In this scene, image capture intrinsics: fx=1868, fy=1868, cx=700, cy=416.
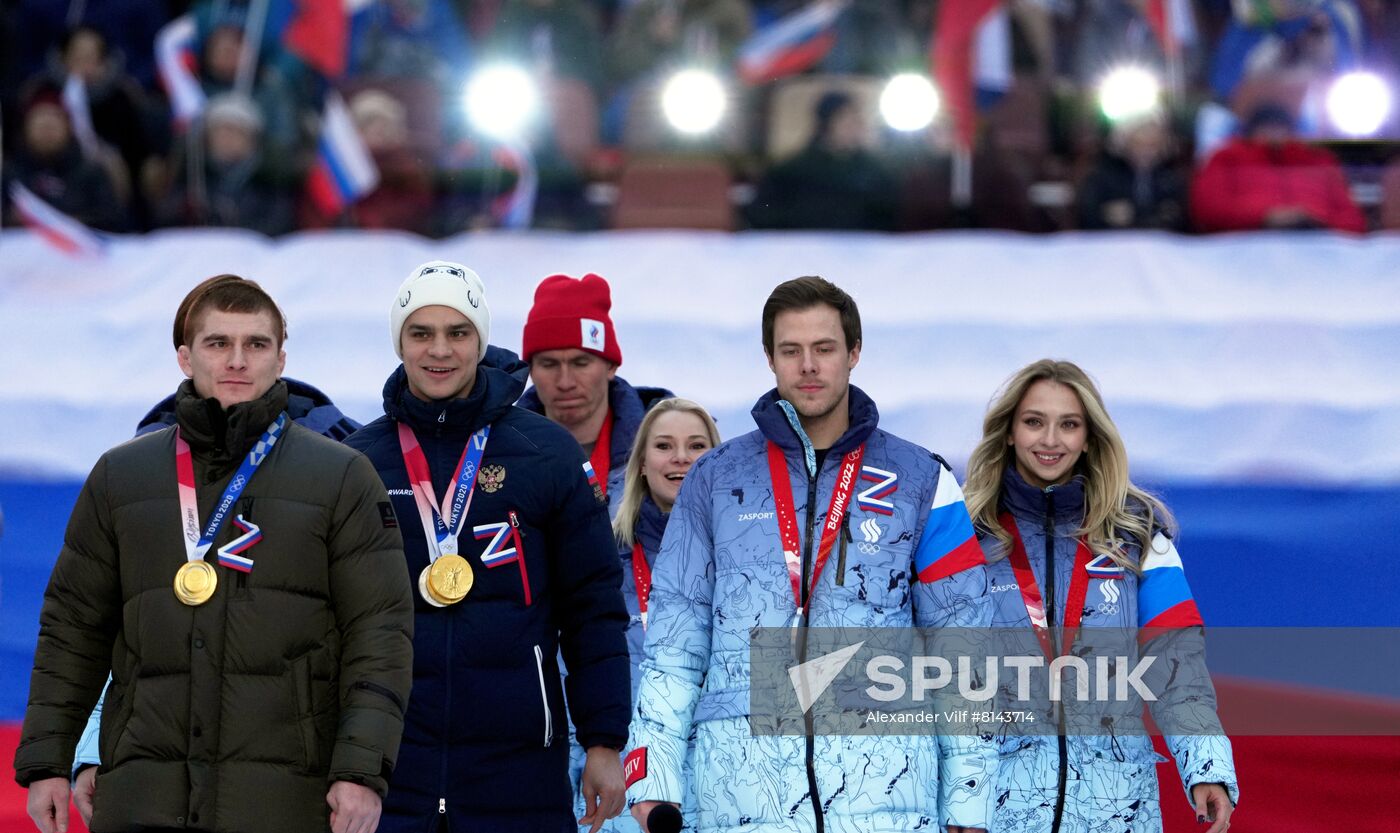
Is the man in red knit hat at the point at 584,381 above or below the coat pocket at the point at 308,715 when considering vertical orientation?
above

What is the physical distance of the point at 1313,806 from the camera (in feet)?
17.6

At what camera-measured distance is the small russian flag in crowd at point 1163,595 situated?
13.6 feet

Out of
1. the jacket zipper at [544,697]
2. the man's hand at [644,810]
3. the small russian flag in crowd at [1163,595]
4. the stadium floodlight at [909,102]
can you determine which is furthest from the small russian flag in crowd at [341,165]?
the man's hand at [644,810]

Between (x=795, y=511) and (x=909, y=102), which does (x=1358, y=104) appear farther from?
(x=795, y=511)

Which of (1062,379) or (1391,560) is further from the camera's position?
(1391,560)

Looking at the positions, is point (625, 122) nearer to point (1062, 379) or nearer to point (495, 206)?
point (495, 206)

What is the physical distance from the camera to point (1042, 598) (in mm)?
4172

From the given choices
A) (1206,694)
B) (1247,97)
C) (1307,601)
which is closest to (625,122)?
(1247,97)

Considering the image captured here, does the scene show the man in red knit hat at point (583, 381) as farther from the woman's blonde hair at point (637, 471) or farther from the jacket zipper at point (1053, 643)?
the jacket zipper at point (1053, 643)

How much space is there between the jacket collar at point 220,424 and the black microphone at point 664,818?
40.2 inches

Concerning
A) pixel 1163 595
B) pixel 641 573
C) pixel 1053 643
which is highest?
pixel 641 573

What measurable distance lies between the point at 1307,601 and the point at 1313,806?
10.2 ft

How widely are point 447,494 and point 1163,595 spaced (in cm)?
162

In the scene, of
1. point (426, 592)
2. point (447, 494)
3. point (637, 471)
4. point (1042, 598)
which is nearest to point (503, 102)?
point (637, 471)
